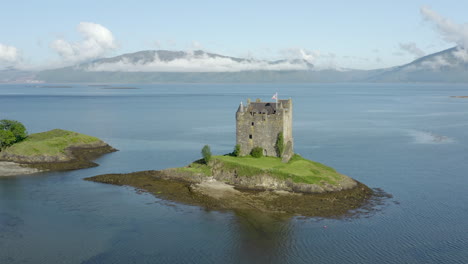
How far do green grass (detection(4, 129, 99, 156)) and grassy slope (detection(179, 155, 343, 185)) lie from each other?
29811 millimetres

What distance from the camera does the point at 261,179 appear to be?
61.8 meters

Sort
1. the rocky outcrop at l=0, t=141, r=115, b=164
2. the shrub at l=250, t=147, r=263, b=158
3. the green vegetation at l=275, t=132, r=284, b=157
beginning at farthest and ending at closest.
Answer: the rocky outcrop at l=0, t=141, r=115, b=164 < the shrub at l=250, t=147, r=263, b=158 < the green vegetation at l=275, t=132, r=284, b=157

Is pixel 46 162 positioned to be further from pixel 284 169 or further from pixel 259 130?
pixel 284 169

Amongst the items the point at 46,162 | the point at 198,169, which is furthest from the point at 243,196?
the point at 46,162

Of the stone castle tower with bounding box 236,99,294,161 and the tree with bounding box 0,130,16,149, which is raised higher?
the stone castle tower with bounding box 236,99,294,161

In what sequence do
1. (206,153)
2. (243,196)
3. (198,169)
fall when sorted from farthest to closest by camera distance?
(198,169) < (206,153) < (243,196)

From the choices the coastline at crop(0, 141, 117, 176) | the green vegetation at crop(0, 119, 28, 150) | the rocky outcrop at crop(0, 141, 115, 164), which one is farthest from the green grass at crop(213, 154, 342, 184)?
the green vegetation at crop(0, 119, 28, 150)

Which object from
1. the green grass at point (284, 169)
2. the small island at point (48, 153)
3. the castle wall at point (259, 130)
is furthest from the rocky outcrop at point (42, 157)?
the castle wall at point (259, 130)

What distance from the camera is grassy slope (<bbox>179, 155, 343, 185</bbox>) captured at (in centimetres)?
6116

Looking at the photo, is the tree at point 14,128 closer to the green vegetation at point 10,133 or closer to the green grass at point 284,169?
the green vegetation at point 10,133

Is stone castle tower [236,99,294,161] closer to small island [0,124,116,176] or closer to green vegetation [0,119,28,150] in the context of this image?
small island [0,124,116,176]

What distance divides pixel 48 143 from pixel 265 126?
4295 centimetres

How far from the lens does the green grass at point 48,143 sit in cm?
8084

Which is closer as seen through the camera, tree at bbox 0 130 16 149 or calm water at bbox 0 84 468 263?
calm water at bbox 0 84 468 263
